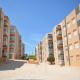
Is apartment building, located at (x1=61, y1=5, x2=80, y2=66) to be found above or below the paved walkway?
above

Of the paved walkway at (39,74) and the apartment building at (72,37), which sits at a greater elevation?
the apartment building at (72,37)

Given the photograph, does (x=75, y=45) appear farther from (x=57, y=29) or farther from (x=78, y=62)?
(x=57, y=29)

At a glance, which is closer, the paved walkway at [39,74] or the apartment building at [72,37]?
the paved walkway at [39,74]

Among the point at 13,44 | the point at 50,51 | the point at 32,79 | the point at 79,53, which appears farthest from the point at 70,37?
the point at 13,44

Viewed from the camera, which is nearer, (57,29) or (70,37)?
(70,37)

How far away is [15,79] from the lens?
17984mm

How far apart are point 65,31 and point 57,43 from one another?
1009 centimetres

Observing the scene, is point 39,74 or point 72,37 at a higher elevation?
point 72,37

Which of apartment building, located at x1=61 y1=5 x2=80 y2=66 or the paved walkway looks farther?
apartment building, located at x1=61 y1=5 x2=80 y2=66

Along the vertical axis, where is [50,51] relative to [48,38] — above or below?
below

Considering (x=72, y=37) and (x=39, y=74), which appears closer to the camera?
(x=39, y=74)

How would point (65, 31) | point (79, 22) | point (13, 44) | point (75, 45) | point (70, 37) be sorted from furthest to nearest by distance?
1. point (13, 44)
2. point (65, 31)
3. point (70, 37)
4. point (75, 45)
5. point (79, 22)

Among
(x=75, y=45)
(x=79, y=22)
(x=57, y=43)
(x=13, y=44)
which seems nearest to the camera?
(x=79, y=22)

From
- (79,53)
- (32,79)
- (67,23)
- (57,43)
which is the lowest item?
(32,79)
